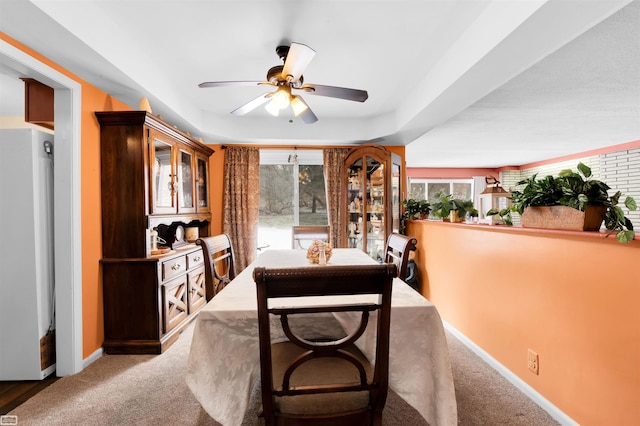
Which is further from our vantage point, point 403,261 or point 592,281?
point 403,261

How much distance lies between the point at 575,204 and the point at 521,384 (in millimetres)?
1216

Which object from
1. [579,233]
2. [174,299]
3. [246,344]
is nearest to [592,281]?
[579,233]

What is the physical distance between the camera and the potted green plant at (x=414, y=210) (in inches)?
155

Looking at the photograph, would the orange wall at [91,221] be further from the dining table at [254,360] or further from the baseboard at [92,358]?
the dining table at [254,360]

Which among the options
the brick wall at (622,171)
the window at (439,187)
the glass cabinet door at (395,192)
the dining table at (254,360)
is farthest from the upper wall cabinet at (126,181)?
the window at (439,187)

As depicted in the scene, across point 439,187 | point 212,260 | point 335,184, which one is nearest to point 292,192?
point 335,184

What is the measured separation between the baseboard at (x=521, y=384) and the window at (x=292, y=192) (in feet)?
9.08

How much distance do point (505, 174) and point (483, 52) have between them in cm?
738

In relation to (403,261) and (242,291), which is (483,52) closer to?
(403,261)

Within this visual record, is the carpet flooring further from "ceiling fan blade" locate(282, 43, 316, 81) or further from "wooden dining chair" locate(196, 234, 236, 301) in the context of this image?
"ceiling fan blade" locate(282, 43, 316, 81)

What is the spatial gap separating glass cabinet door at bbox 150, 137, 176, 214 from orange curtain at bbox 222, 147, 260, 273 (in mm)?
1492

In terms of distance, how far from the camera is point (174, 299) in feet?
8.85

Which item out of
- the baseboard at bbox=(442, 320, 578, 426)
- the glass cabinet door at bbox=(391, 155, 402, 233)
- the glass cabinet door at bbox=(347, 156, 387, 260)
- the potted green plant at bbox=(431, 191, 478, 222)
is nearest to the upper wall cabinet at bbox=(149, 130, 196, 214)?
the glass cabinet door at bbox=(347, 156, 387, 260)

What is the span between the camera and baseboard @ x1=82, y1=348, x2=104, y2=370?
2222 millimetres
